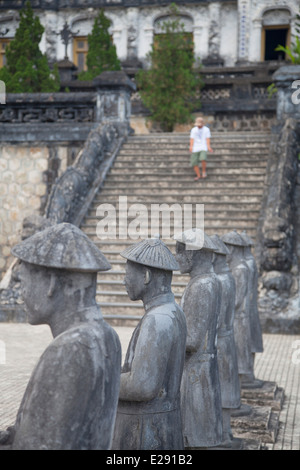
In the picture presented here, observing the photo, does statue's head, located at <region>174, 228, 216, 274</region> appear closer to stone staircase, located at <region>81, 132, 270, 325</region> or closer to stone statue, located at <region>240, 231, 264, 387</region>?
stone statue, located at <region>240, 231, 264, 387</region>

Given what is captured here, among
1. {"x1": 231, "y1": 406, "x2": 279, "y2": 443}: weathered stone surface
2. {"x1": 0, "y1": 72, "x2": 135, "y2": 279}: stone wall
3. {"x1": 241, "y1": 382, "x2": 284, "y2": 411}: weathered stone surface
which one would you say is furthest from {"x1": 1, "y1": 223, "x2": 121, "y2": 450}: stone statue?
{"x1": 0, "y1": 72, "x2": 135, "y2": 279}: stone wall

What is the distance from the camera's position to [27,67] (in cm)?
1958

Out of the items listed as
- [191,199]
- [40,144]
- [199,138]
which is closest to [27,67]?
[40,144]

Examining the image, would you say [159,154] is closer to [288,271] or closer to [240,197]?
[240,197]

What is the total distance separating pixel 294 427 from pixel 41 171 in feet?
32.4

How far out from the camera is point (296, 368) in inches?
341

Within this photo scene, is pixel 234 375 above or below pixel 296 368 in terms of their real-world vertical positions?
above

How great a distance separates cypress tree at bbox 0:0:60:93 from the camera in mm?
19175

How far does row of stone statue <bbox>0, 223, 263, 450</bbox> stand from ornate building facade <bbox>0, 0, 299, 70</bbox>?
24.4 metres

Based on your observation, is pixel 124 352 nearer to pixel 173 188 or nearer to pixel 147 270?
pixel 147 270

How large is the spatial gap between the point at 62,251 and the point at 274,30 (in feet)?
93.8

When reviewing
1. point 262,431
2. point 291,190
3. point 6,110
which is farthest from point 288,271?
point 6,110

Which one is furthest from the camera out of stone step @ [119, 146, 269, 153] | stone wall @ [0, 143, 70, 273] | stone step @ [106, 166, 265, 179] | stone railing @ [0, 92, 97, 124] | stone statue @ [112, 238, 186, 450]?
stone railing @ [0, 92, 97, 124]

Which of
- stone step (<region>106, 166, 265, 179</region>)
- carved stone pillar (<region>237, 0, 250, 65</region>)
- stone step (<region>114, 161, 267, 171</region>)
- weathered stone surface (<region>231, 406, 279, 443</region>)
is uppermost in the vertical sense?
carved stone pillar (<region>237, 0, 250, 65</region>)
